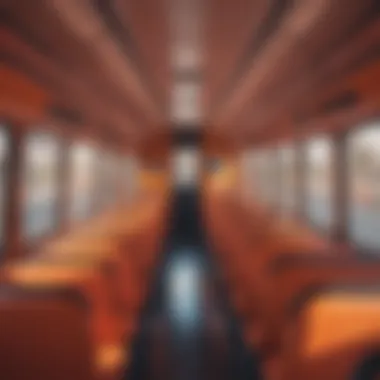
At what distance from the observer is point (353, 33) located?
354 cm

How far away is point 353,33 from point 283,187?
22.5 ft

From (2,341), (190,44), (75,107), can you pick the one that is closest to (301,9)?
(190,44)

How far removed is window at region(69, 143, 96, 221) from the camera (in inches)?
295

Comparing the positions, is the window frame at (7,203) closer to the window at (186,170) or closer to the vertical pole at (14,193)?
the vertical pole at (14,193)

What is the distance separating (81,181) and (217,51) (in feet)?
13.6

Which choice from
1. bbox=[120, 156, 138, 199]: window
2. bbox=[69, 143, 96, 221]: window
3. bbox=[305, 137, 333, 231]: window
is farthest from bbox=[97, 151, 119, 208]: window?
bbox=[305, 137, 333, 231]: window

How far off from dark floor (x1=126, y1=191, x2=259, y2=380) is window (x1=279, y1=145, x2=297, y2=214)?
5.55 ft

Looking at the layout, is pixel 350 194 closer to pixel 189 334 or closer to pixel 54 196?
pixel 189 334

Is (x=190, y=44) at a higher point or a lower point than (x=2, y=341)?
higher

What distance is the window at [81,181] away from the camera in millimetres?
7501

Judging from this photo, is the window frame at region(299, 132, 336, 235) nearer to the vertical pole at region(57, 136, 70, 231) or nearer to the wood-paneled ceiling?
the wood-paneled ceiling

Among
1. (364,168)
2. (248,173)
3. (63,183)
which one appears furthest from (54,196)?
(248,173)

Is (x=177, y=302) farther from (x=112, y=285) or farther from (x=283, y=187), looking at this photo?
(x=112, y=285)

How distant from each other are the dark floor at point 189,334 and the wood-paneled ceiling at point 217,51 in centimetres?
228
